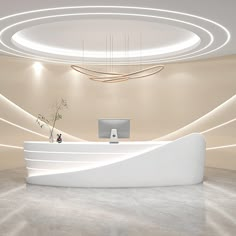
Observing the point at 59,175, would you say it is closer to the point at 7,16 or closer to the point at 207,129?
the point at 7,16

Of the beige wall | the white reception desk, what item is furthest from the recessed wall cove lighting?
the white reception desk

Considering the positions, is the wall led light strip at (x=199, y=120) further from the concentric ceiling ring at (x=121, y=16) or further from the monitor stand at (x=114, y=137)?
the monitor stand at (x=114, y=137)

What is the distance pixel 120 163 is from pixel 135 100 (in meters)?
4.05

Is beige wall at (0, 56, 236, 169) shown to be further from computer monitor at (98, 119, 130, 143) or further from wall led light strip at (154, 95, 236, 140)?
computer monitor at (98, 119, 130, 143)

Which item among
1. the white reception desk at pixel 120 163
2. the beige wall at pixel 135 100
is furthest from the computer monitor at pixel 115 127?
the beige wall at pixel 135 100

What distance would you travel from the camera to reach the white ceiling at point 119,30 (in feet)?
16.6

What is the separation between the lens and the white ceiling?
5.07m

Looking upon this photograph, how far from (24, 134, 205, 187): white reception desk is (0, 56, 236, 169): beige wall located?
9.11ft

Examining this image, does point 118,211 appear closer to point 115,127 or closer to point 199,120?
point 115,127

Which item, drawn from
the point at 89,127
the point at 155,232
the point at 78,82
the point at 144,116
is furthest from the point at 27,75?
the point at 155,232

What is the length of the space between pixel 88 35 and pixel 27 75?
2.49m

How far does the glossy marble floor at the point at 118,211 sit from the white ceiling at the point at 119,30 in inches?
111

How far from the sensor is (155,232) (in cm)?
395

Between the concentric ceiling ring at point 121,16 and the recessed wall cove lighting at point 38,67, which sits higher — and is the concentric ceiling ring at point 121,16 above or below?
above
